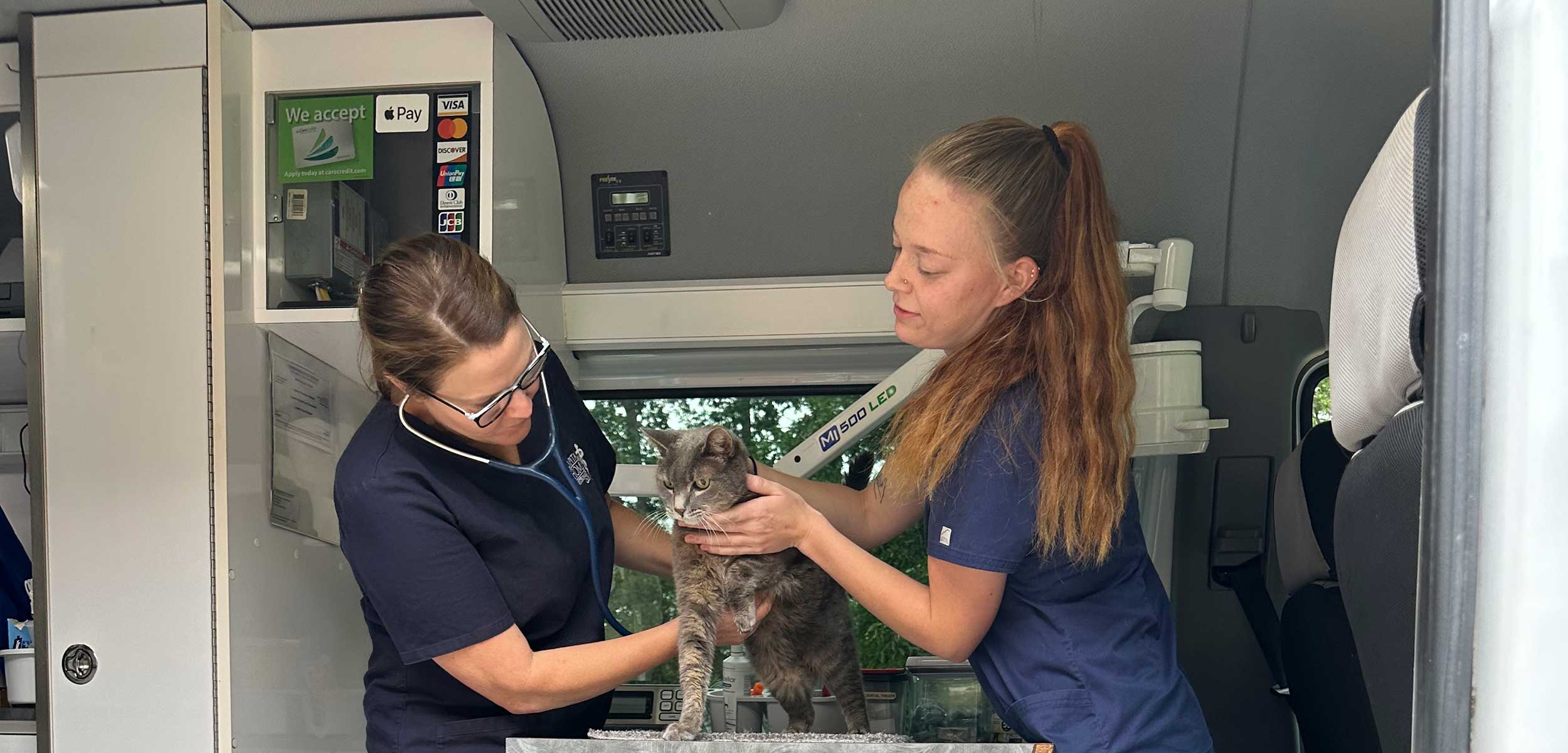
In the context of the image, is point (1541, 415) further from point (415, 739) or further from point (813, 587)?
point (415, 739)

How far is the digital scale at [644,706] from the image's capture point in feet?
10.2

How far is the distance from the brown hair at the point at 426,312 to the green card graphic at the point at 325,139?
2.58 ft

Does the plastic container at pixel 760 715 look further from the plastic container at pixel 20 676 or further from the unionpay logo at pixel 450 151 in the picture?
the plastic container at pixel 20 676

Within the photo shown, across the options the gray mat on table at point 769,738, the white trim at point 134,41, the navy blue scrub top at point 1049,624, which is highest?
the white trim at point 134,41

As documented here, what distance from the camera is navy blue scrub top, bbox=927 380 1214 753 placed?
1.76 meters

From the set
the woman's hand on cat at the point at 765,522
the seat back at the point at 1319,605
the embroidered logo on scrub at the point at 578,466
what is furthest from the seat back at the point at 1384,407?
the embroidered logo on scrub at the point at 578,466

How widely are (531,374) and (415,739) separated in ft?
2.04

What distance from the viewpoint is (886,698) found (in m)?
2.90

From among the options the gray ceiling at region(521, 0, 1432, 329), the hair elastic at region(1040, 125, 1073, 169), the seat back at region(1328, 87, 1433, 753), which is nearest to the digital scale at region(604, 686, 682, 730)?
the gray ceiling at region(521, 0, 1432, 329)

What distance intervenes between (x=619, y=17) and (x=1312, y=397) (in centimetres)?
186

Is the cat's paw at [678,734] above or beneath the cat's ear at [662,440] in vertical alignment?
beneath

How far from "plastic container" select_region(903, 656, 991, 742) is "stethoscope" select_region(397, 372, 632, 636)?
84 cm

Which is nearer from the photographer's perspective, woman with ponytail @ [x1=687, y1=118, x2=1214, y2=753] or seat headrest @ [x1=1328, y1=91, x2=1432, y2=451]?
seat headrest @ [x1=1328, y1=91, x2=1432, y2=451]

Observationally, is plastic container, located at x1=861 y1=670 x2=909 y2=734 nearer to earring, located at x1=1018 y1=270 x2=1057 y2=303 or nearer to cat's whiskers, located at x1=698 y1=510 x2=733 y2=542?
cat's whiskers, located at x1=698 y1=510 x2=733 y2=542
